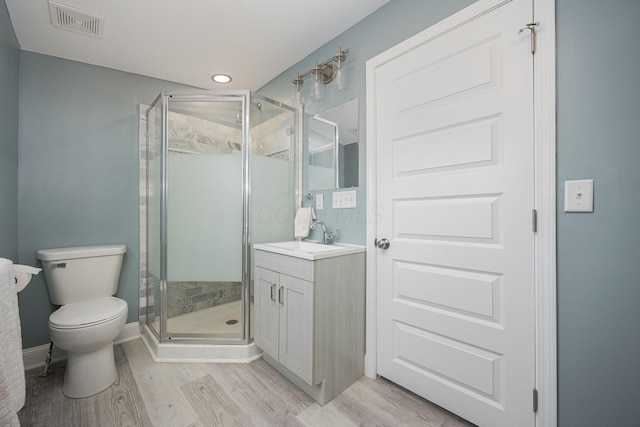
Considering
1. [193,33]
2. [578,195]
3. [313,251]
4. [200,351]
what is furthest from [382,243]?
[193,33]

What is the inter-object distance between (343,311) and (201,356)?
1124 millimetres

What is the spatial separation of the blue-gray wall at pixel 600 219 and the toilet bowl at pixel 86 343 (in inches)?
90.2

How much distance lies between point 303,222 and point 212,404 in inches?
49.5

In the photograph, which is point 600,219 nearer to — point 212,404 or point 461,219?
point 461,219

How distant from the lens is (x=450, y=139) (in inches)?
54.1

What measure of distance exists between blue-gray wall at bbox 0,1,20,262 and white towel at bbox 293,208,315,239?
1.75 metres

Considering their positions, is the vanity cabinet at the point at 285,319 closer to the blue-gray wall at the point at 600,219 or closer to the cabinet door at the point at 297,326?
the cabinet door at the point at 297,326

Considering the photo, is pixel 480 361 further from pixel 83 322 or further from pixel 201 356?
pixel 83 322

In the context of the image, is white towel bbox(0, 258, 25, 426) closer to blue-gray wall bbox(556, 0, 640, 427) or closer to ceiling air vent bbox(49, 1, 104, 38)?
ceiling air vent bbox(49, 1, 104, 38)

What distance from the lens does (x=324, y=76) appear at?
2.03 meters

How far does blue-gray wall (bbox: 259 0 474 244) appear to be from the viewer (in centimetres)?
150

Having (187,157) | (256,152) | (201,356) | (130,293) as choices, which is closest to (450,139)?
(256,152)

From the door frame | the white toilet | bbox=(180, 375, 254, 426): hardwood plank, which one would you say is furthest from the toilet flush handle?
the door frame

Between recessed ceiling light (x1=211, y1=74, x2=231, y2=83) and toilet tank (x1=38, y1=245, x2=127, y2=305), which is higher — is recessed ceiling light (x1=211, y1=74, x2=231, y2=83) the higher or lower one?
the higher one
